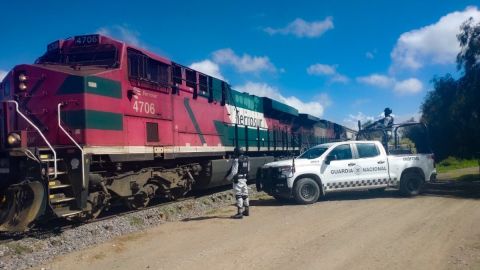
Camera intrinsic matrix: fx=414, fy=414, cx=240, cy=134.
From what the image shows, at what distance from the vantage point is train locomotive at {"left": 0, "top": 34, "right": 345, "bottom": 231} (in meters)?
7.34

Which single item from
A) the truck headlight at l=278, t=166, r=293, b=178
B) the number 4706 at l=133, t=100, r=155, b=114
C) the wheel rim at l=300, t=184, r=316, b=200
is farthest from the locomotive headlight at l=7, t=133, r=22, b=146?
the wheel rim at l=300, t=184, r=316, b=200

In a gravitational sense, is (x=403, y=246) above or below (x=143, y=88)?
below

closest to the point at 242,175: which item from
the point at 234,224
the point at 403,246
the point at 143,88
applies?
the point at 234,224

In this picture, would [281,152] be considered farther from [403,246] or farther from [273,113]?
[403,246]

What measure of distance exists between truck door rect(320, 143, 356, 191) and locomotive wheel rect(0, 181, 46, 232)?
702 centimetres

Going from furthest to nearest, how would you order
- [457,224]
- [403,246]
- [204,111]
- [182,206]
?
1. [204,111]
2. [182,206]
3. [457,224]
4. [403,246]

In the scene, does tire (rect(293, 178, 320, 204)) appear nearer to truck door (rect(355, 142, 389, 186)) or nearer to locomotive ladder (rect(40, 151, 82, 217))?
truck door (rect(355, 142, 389, 186))

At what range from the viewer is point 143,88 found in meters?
9.65

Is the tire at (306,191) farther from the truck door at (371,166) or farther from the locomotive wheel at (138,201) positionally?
the locomotive wheel at (138,201)

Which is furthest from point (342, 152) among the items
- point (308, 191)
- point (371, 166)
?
point (308, 191)

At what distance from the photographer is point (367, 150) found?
11875 mm

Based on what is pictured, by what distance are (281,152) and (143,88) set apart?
35.4ft

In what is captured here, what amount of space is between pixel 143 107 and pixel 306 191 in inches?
186

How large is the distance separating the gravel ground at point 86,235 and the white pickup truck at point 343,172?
195 cm
